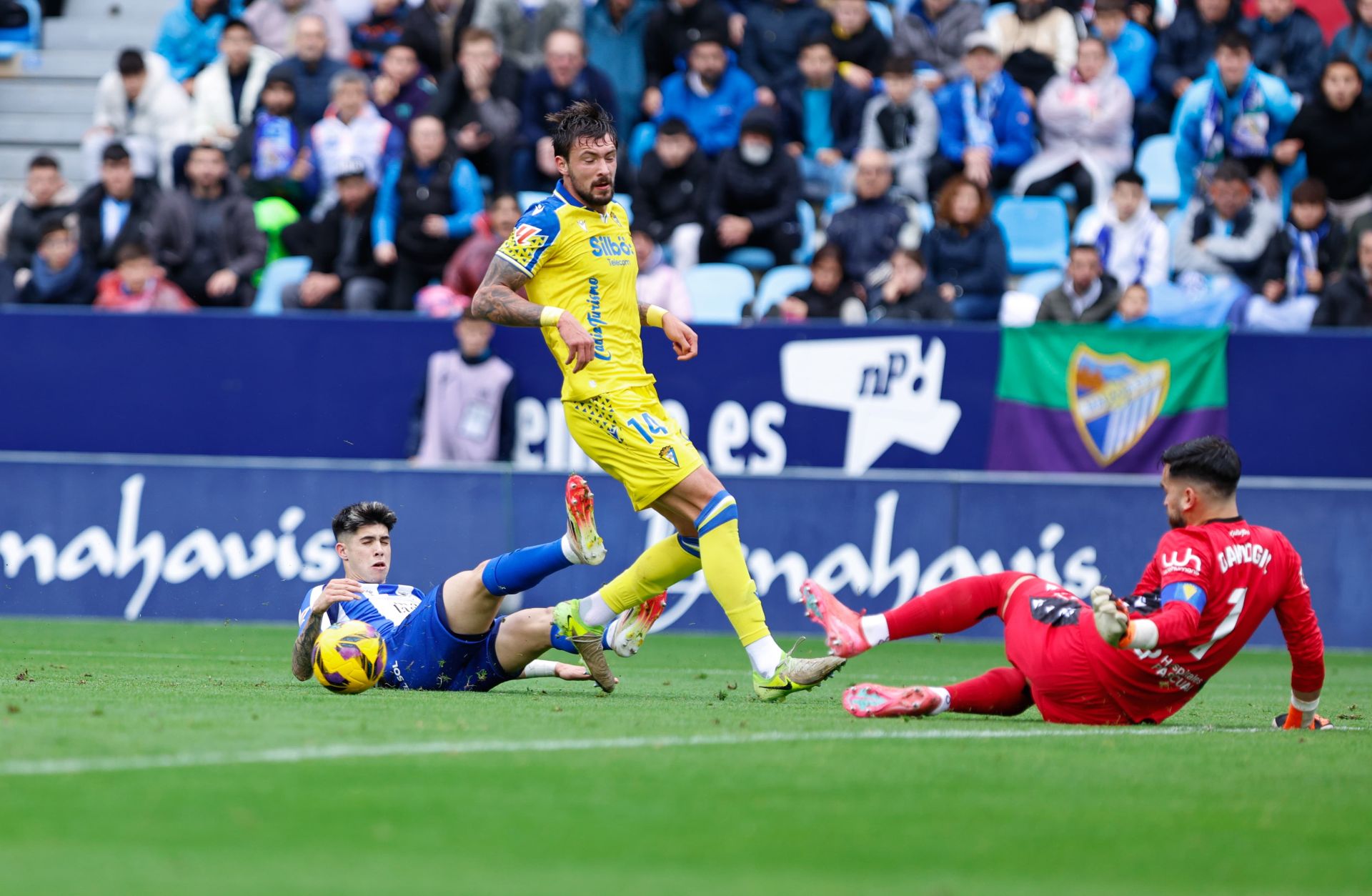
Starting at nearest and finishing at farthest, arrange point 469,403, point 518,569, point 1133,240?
1. point 518,569
2. point 469,403
3. point 1133,240

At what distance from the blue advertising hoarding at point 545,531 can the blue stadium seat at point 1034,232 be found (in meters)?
3.68

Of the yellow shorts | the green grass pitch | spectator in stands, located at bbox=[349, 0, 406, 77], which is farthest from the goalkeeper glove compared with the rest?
spectator in stands, located at bbox=[349, 0, 406, 77]

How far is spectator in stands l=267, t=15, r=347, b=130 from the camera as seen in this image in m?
17.8

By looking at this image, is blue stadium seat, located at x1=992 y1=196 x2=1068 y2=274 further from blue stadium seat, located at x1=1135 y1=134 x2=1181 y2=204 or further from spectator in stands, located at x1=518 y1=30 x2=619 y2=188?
spectator in stands, located at x1=518 y1=30 x2=619 y2=188

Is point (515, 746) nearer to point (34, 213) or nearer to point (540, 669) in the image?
point (540, 669)

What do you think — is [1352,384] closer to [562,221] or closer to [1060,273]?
[1060,273]

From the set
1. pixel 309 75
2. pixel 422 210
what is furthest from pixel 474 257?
pixel 309 75

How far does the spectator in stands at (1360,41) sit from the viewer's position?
1717 cm

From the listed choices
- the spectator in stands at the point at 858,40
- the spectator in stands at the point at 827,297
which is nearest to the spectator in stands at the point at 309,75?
the spectator in stands at the point at 858,40

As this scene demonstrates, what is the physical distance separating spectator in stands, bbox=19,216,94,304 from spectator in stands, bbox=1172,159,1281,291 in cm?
941

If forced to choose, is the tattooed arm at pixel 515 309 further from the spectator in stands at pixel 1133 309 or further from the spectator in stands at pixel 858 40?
the spectator in stands at pixel 858 40

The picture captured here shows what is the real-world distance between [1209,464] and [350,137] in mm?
11913

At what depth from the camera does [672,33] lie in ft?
59.2

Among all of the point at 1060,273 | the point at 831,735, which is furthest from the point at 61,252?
the point at 831,735
